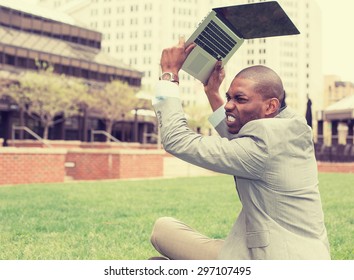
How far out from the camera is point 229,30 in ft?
8.72

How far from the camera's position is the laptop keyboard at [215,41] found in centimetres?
259

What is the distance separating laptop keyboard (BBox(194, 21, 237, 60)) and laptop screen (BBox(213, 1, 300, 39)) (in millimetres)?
54

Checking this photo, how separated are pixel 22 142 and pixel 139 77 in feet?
109

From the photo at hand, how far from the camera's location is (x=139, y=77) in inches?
2277

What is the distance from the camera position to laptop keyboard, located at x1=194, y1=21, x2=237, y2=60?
259 centimetres

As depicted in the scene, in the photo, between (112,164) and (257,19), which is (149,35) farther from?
(257,19)

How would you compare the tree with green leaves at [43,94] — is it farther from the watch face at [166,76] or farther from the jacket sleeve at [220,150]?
the jacket sleeve at [220,150]

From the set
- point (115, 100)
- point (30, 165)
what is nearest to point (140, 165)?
point (30, 165)

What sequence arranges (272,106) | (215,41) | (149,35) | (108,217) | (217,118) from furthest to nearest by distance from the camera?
(149,35) → (108,217) → (217,118) → (215,41) → (272,106)

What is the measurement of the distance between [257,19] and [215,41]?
0.80 feet

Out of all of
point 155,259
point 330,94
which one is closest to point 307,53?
point 155,259

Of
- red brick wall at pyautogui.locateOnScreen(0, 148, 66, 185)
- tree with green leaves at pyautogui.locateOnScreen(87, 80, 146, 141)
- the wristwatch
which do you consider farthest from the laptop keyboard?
tree with green leaves at pyautogui.locateOnScreen(87, 80, 146, 141)

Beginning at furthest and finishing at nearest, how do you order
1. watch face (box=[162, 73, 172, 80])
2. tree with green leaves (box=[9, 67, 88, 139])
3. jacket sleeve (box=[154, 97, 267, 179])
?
1. tree with green leaves (box=[9, 67, 88, 139])
2. watch face (box=[162, 73, 172, 80])
3. jacket sleeve (box=[154, 97, 267, 179])

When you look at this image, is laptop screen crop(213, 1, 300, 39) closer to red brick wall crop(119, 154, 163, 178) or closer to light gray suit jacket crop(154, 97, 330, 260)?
light gray suit jacket crop(154, 97, 330, 260)
